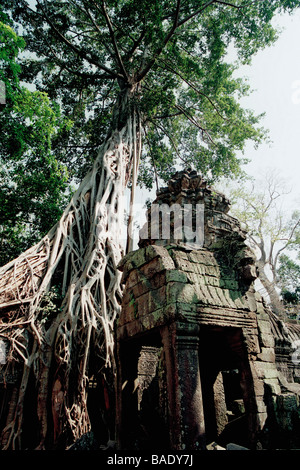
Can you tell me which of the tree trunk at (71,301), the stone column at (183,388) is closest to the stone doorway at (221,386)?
the stone column at (183,388)

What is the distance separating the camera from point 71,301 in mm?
4492

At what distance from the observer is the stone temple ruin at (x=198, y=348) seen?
2.55 m

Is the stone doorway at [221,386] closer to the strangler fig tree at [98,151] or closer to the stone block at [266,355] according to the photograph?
the stone block at [266,355]

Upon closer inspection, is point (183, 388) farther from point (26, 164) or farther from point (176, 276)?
point (26, 164)

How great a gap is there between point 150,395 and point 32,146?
20.4ft

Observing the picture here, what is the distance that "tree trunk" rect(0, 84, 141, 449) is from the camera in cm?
409

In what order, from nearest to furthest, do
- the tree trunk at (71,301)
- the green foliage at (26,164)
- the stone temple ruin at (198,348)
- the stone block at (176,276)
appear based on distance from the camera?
the stone temple ruin at (198,348) → the stone block at (176,276) → the tree trunk at (71,301) → the green foliage at (26,164)

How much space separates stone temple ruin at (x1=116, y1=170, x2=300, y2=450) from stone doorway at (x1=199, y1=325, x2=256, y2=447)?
1 centimetres

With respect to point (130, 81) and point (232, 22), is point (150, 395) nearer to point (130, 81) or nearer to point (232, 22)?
point (130, 81)

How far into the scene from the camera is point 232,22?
7777 mm

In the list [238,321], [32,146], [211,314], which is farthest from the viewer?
[32,146]

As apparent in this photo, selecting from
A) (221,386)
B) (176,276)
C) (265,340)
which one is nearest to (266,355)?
(265,340)

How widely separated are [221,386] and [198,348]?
1685 mm
